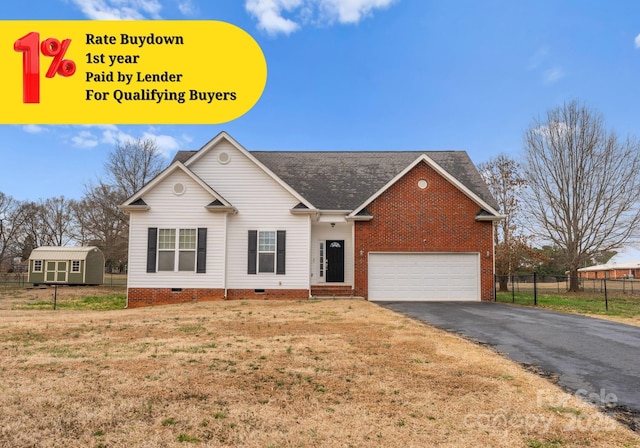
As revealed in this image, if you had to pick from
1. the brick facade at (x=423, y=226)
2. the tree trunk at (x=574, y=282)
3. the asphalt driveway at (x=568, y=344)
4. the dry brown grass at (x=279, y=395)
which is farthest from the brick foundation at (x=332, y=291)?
the tree trunk at (x=574, y=282)

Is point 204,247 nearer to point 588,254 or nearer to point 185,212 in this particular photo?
point 185,212

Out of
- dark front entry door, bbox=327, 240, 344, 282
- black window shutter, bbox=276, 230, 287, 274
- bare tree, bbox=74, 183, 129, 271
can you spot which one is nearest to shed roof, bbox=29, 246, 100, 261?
bare tree, bbox=74, 183, 129, 271

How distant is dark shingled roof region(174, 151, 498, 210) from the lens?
19.2m

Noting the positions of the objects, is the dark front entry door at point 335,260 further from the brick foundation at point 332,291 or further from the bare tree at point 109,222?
the bare tree at point 109,222

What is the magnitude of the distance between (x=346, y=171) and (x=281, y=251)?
20.2 ft

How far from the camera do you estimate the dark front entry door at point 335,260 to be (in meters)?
18.9

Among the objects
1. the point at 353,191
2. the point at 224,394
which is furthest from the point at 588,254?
the point at 224,394

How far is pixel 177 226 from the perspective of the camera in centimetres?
1655

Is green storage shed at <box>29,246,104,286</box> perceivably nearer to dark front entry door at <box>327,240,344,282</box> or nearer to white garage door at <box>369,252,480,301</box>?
dark front entry door at <box>327,240,344,282</box>

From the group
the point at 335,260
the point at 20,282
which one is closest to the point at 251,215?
Answer: the point at 335,260

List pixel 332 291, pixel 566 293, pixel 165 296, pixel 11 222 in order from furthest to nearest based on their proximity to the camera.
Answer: pixel 11 222, pixel 566 293, pixel 332 291, pixel 165 296

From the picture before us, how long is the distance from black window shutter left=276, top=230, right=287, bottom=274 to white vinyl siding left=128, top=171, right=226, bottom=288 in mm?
2193

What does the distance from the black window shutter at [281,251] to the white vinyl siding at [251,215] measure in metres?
0.16

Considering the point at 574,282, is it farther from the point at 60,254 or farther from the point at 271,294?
the point at 60,254
